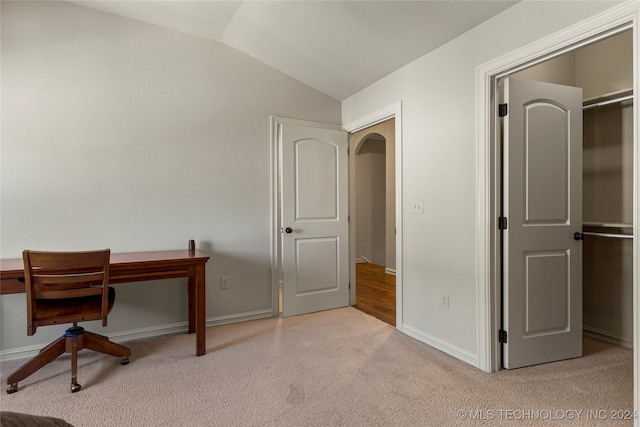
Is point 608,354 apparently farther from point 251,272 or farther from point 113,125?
point 113,125

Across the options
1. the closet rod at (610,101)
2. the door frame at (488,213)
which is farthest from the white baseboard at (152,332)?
the closet rod at (610,101)

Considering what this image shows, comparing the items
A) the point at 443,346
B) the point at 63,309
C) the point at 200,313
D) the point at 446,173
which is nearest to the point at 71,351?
the point at 63,309

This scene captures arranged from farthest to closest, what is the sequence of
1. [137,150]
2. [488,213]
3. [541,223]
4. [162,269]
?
[137,150]
[162,269]
[541,223]
[488,213]

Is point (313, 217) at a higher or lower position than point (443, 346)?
higher

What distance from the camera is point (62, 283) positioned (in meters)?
2.07

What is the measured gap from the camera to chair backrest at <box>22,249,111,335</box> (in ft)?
6.39

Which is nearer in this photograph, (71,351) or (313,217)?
(71,351)

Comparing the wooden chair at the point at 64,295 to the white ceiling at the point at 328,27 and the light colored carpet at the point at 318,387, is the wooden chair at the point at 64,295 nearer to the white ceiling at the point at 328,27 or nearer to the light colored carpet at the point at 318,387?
the light colored carpet at the point at 318,387

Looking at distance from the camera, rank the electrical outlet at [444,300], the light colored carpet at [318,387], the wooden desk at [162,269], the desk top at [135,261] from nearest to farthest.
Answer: the light colored carpet at [318,387] < the desk top at [135,261] < the wooden desk at [162,269] < the electrical outlet at [444,300]

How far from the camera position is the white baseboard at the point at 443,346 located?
2.35 m

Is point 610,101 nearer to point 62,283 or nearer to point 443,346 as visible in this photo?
point 443,346

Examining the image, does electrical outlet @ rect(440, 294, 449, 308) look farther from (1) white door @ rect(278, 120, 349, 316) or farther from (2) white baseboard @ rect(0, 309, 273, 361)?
(2) white baseboard @ rect(0, 309, 273, 361)

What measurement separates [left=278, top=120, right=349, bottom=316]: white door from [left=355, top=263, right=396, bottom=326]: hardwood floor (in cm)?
33

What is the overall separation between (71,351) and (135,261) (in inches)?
25.5
